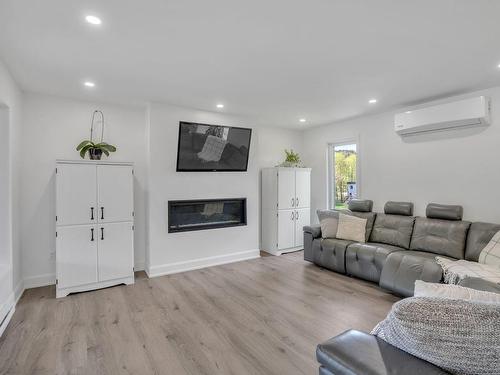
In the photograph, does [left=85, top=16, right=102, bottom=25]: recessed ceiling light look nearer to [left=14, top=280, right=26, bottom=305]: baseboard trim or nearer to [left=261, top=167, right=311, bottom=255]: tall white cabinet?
[left=14, top=280, right=26, bottom=305]: baseboard trim

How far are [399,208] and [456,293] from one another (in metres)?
3.31

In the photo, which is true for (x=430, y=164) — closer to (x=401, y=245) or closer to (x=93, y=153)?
(x=401, y=245)

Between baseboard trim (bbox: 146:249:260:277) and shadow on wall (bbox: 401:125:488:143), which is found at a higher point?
shadow on wall (bbox: 401:125:488:143)

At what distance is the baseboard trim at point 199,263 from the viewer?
4250 millimetres

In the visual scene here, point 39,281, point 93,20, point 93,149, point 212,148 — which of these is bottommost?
point 39,281

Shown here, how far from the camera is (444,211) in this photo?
3854 mm

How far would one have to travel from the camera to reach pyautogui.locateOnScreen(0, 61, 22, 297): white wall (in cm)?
292

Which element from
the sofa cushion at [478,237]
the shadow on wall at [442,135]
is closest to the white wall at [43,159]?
the shadow on wall at [442,135]

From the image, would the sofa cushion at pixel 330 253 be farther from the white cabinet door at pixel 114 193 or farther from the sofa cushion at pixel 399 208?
the white cabinet door at pixel 114 193

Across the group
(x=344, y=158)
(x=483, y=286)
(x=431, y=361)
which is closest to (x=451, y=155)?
(x=344, y=158)

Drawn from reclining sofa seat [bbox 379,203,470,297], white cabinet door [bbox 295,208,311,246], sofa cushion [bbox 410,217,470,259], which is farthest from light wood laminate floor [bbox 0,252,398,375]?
white cabinet door [bbox 295,208,311,246]

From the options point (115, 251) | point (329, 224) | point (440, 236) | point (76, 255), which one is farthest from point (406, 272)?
point (76, 255)

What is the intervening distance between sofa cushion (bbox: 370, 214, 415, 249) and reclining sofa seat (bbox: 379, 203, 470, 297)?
0.26ft

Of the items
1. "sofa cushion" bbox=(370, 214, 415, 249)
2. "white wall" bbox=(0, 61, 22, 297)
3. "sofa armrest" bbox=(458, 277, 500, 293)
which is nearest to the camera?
"sofa armrest" bbox=(458, 277, 500, 293)
